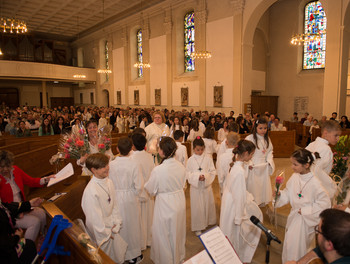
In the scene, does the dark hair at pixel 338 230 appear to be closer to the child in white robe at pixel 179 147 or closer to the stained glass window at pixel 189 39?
the child in white robe at pixel 179 147

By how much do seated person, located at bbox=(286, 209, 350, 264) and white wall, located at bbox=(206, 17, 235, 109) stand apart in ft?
41.8

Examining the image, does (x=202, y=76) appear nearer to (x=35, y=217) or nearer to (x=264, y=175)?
(x=264, y=175)

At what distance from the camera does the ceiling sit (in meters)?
18.5

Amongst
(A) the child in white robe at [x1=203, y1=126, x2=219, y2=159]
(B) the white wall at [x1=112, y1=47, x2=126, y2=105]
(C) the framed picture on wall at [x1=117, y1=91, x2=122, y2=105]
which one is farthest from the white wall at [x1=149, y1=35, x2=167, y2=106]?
(A) the child in white robe at [x1=203, y1=126, x2=219, y2=159]

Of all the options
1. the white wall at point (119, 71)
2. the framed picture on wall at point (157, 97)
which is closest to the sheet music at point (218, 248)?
the framed picture on wall at point (157, 97)

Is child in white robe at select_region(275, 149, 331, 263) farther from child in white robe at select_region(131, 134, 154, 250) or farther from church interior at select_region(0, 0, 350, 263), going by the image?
church interior at select_region(0, 0, 350, 263)

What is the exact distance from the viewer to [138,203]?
354cm

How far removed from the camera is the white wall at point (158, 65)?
1781cm

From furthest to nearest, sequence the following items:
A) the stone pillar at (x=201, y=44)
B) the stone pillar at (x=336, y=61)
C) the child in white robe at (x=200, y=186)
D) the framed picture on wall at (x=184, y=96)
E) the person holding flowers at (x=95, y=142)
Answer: the framed picture on wall at (x=184, y=96) → the stone pillar at (x=201, y=44) → the stone pillar at (x=336, y=61) → the child in white robe at (x=200, y=186) → the person holding flowers at (x=95, y=142)

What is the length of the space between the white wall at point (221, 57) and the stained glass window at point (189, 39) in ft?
6.90

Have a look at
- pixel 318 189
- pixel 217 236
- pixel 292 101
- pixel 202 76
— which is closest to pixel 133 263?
pixel 217 236

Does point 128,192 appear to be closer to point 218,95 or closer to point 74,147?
point 74,147

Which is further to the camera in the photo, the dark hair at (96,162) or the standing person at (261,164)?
the standing person at (261,164)

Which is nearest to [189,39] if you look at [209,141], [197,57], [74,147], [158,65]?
[197,57]
